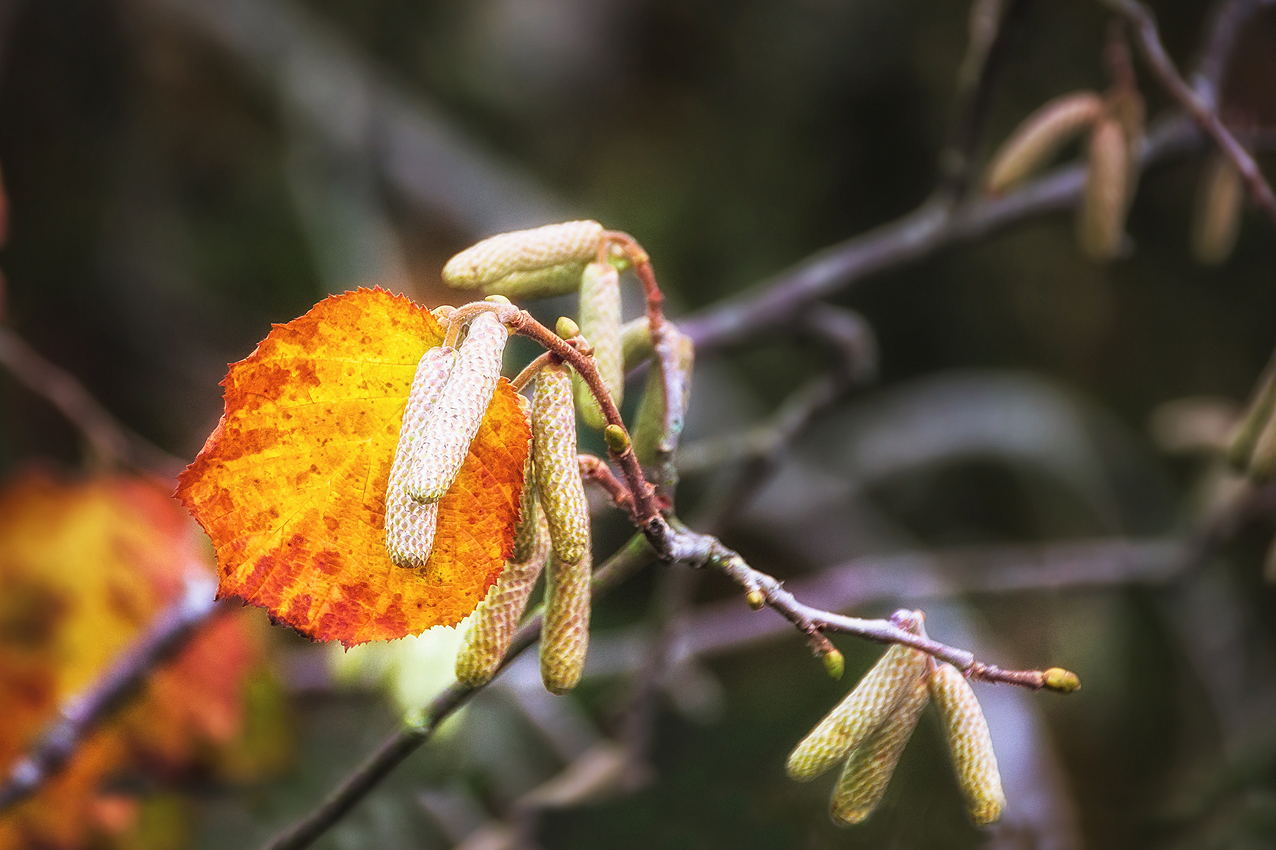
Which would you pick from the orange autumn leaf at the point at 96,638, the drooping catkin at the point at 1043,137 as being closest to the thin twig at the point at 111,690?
the orange autumn leaf at the point at 96,638

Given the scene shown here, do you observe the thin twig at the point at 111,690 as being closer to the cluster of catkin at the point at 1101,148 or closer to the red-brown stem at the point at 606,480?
the red-brown stem at the point at 606,480

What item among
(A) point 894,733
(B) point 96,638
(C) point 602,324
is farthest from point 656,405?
(B) point 96,638

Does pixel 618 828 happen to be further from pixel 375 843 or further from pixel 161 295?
pixel 161 295

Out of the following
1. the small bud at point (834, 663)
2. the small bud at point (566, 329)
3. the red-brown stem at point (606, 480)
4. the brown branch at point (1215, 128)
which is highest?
the brown branch at point (1215, 128)

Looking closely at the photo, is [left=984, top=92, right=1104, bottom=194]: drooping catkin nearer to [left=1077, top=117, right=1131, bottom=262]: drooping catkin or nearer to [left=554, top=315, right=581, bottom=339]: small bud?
[left=1077, top=117, right=1131, bottom=262]: drooping catkin

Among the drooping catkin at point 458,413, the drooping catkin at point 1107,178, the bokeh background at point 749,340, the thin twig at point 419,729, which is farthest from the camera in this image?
the bokeh background at point 749,340
